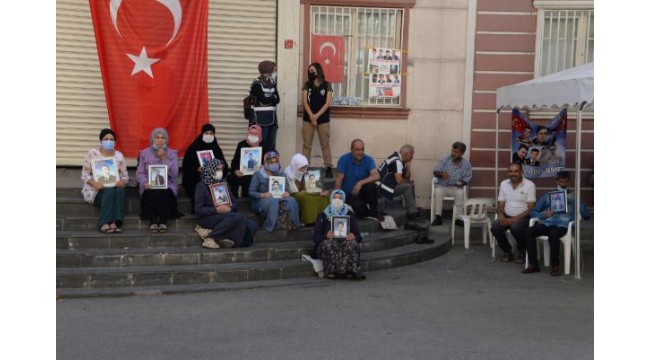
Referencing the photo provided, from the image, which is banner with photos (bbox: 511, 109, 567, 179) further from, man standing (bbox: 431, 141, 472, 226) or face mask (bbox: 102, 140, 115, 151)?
face mask (bbox: 102, 140, 115, 151)

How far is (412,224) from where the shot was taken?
1203 cm

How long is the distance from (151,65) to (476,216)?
5.50m

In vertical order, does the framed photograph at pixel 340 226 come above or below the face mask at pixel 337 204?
below

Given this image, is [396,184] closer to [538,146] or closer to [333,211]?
[538,146]

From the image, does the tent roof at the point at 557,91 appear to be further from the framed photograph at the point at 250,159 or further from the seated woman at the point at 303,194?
the framed photograph at the point at 250,159

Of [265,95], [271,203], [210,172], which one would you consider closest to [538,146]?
[265,95]

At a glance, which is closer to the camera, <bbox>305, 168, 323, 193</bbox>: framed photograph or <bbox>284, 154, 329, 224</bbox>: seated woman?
<bbox>284, 154, 329, 224</bbox>: seated woman

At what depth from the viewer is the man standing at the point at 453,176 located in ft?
42.1

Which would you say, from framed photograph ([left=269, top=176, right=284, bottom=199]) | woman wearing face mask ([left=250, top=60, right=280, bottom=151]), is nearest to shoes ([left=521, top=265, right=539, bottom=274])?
framed photograph ([left=269, top=176, right=284, bottom=199])

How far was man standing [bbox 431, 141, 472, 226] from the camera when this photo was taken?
12836 mm

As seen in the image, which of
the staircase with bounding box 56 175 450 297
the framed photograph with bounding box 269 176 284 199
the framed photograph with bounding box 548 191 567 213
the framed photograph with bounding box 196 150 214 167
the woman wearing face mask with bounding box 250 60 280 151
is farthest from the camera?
the woman wearing face mask with bounding box 250 60 280 151

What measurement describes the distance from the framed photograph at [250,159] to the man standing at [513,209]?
3.55 meters

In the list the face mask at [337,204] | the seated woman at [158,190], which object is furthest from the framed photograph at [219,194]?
the face mask at [337,204]

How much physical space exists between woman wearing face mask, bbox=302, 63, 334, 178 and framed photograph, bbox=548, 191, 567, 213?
385cm
